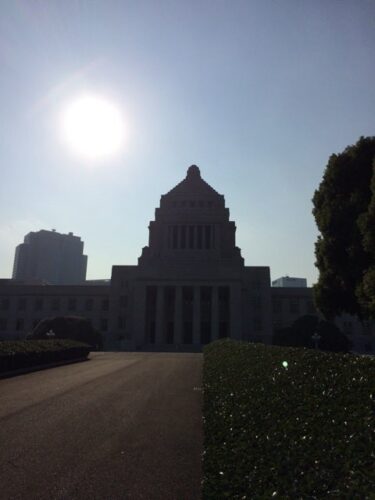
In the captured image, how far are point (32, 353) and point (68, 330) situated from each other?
33.2 meters

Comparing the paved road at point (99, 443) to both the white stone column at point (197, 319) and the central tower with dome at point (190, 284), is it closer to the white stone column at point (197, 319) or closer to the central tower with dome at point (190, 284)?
the white stone column at point (197, 319)

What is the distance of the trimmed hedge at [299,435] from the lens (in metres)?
4.20

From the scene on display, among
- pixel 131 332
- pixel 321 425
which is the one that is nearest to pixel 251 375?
pixel 321 425

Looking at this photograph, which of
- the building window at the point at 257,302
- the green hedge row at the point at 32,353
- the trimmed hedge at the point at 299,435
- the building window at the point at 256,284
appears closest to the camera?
the trimmed hedge at the point at 299,435

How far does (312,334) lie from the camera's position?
5481 cm

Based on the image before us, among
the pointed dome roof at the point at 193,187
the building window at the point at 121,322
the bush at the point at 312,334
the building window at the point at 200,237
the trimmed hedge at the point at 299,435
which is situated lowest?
the trimmed hedge at the point at 299,435

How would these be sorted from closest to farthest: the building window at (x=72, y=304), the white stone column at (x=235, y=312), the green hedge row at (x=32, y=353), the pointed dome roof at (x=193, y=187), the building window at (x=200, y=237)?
the green hedge row at (x=32, y=353) < the white stone column at (x=235, y=312) < the building window at (x=200, y=237) < the building window at (x=72, y=304) < the pointed dome roof at (x=193, y=187)

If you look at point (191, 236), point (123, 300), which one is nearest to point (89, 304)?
point (123, 300)

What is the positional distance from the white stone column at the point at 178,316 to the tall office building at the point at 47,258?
366 feet

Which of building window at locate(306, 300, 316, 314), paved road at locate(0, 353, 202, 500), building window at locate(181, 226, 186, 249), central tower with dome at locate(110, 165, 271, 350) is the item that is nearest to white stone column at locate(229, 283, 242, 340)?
central tower with dome at locate(110, 165, 271, 350)

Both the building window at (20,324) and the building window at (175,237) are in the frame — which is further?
the building window at (20,324)

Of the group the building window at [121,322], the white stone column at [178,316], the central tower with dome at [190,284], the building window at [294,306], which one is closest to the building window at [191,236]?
the central tower with dome at [190,284]

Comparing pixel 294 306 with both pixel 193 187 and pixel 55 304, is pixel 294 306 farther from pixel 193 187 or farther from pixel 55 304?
pixel 55 304

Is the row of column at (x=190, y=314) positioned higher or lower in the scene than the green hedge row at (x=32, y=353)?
higher
